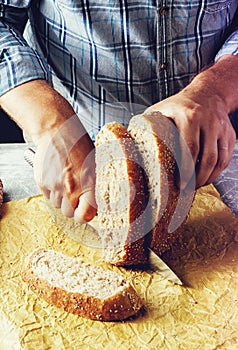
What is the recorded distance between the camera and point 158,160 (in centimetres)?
142

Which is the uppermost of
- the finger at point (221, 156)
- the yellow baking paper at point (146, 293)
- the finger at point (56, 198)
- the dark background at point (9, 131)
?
the finger at point (221, 156)

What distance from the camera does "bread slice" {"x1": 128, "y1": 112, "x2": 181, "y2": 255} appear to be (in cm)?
143

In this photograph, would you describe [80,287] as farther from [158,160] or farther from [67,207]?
[158,160]

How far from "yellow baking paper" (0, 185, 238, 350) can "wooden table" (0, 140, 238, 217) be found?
0.29ft

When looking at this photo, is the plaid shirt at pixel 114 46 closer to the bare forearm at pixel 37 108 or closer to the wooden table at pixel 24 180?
the bare forearm at pixel 37 108

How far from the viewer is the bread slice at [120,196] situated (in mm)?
1454

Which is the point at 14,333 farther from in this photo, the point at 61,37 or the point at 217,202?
the point at 61,37

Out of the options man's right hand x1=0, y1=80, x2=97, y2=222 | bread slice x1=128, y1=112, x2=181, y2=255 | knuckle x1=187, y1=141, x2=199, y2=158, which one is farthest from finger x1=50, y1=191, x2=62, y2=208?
knuckle x1=187, y1=141, x2=199, y2=158

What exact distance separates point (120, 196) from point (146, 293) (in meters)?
0.28

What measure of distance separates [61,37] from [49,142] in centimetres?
54

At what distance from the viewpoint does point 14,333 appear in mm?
1305

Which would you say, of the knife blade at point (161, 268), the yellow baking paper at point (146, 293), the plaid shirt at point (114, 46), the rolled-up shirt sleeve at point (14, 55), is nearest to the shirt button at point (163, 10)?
the plaid shirt at point (114, 46)

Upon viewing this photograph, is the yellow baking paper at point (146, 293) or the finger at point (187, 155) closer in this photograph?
the yellow baking paper at point (146, 293)

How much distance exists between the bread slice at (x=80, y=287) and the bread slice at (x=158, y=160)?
0.67 ft
